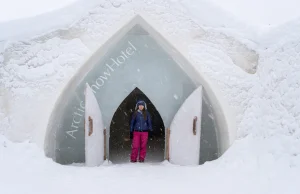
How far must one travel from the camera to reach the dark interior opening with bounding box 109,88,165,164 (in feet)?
20.1

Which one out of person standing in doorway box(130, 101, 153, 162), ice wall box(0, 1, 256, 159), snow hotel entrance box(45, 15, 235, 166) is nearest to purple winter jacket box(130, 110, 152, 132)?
person standing in doorway box(130, 101, 153, 162)

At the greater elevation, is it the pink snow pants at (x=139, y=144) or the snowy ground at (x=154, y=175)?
the pink snow pants at (x=139, y=144)

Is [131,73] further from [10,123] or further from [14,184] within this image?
[14,184]

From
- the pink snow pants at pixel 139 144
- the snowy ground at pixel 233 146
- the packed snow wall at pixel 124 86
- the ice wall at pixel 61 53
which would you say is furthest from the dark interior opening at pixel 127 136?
the ice wall at pixel 61 53

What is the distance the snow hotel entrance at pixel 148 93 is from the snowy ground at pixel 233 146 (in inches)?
11.8

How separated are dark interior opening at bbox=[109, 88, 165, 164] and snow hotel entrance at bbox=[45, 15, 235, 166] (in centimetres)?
97

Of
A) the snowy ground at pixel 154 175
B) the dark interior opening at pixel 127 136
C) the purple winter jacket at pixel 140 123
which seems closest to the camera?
the snowy ground at pixel 154 175

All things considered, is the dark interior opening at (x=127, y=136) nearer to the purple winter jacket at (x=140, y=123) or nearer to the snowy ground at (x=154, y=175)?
the purple winter jacket at (x=140, y=123)

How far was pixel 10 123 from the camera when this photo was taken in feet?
14.8

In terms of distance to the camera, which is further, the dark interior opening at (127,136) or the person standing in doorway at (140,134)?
the dark interior opening at (127,136)

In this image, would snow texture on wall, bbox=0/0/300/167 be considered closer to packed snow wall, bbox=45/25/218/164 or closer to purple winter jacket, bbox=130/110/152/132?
packed snow wall, bbox=45/25/218/164

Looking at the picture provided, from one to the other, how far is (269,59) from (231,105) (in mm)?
875

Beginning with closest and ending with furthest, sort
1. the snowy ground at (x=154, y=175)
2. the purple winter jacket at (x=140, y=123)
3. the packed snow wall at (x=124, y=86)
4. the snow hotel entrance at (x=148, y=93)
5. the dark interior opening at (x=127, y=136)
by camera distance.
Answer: the snowy ground at (x=154, y=175)
the snow hotel entrance at (x=148, y=93)
the packed snow wall at (x=124, y=86)
the purple winter jacket at (x=140, y=123)
the dark interior opening at (x=127, y=136)

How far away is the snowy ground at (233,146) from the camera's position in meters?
3.86
